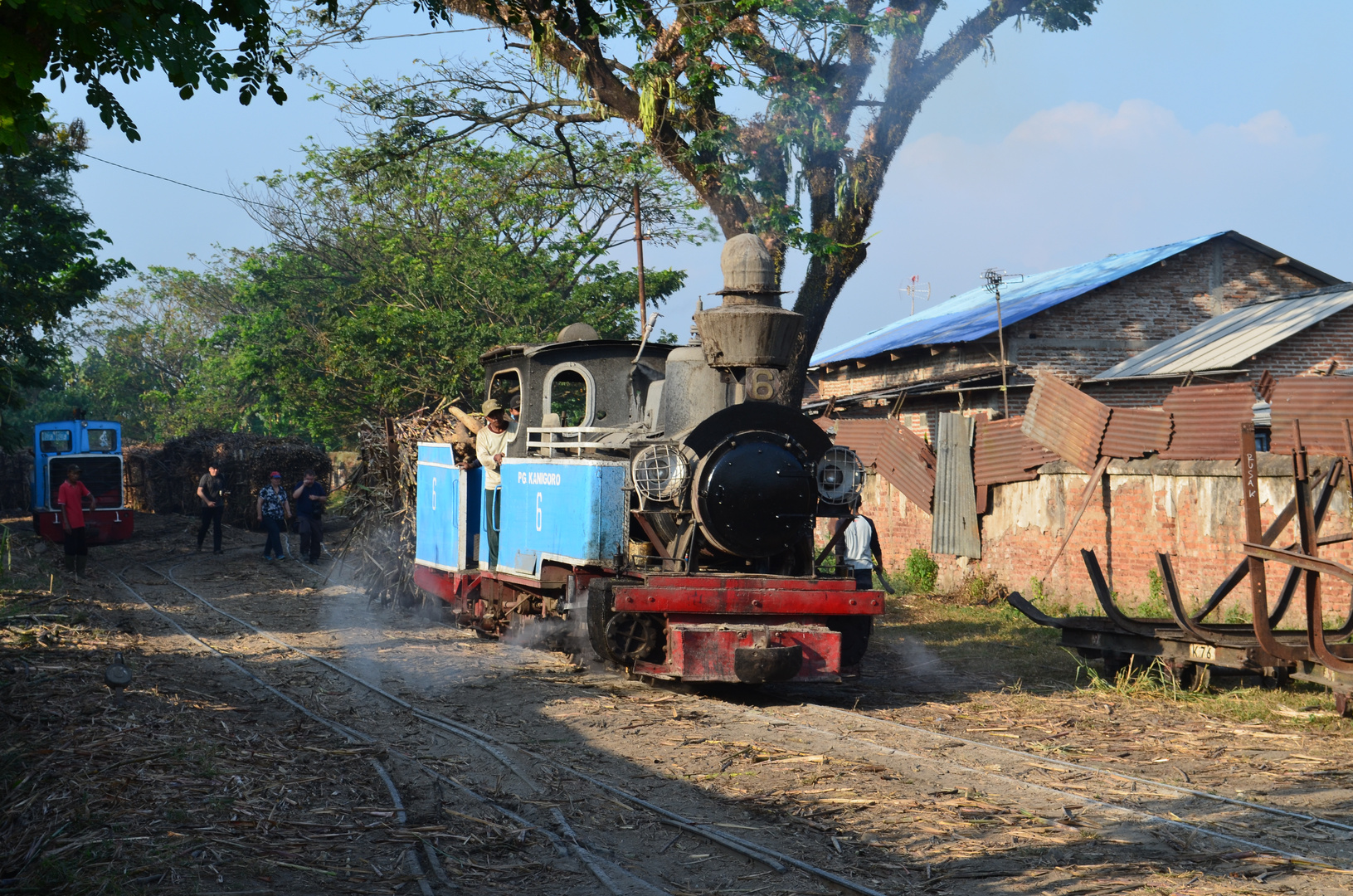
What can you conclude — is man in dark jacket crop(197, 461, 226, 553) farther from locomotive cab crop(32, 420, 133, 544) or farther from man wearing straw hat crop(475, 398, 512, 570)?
man wearing straw hat crop(475, 398, 512, 570)

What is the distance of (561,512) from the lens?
9.47m

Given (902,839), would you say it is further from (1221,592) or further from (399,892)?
(1221,592)

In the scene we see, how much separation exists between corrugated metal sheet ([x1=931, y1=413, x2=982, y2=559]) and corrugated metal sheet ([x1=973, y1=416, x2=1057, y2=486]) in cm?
16

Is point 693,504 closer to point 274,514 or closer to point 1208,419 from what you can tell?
point 1208,419

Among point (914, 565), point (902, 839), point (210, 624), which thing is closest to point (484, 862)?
point (902, 839)

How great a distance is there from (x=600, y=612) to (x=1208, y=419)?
284 inches

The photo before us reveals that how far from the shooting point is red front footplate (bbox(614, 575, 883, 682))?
809 cm

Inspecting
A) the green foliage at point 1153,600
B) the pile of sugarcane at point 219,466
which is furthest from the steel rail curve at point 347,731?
the pile of sugarcane at point 219,466

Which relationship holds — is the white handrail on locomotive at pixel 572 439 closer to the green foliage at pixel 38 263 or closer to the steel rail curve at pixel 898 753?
the steel rail curve at pixel 898 753

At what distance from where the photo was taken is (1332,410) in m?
10.1

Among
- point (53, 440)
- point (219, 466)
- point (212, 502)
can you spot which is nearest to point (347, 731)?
point (212, 502)

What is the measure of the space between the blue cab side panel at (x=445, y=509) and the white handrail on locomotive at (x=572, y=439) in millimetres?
1252

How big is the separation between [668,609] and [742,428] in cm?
149


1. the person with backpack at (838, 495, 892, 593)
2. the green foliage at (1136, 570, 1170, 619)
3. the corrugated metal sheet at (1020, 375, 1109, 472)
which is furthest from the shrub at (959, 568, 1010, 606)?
the person with backpack at (838, 495, 892, 593)
